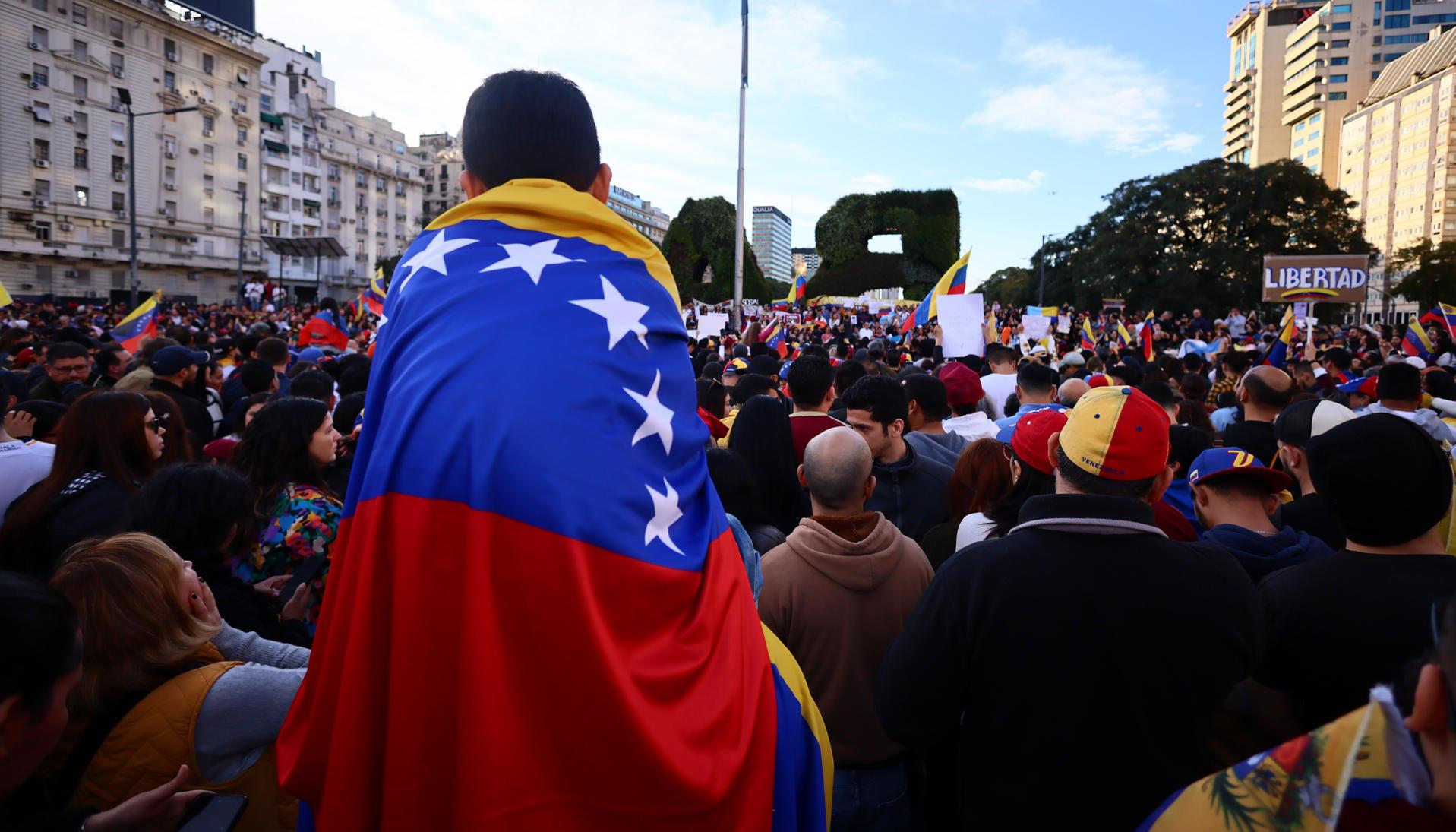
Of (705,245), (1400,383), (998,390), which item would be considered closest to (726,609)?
(1400,383)

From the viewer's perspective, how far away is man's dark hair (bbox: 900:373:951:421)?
542cm

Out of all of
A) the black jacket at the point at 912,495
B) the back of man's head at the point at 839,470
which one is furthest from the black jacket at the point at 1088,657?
the black jacket at the point at 912,495

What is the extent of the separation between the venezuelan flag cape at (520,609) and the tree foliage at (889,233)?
58.9 meters

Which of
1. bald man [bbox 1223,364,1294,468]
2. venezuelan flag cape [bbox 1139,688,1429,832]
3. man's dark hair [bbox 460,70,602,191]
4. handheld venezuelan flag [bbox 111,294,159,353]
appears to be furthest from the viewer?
handheld venezuelan flag [bbox 111,294,159,353]

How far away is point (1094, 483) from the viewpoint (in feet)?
7.38

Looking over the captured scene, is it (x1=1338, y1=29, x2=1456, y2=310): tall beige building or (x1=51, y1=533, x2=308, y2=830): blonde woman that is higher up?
(x1=1338, y1=29, x2=1456, y2=310): tall beige building

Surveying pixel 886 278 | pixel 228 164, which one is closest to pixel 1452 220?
pixel 886 278

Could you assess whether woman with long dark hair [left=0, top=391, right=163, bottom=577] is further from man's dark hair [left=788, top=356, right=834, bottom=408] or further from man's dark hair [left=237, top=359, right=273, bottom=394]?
man's dark hair [left=788, top=356, right=834, bottom=408]

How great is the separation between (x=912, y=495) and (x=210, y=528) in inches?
119

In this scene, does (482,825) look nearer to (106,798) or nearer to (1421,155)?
(106,798)

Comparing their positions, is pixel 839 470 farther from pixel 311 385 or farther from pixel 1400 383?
pixel 1400 383

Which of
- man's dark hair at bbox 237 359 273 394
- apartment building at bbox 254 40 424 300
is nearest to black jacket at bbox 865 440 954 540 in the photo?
man's dark hair at bbox 237 359 273 394

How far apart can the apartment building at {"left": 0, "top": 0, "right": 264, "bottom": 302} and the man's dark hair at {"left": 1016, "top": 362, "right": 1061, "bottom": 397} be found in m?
56.3

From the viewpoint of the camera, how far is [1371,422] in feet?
7.78
